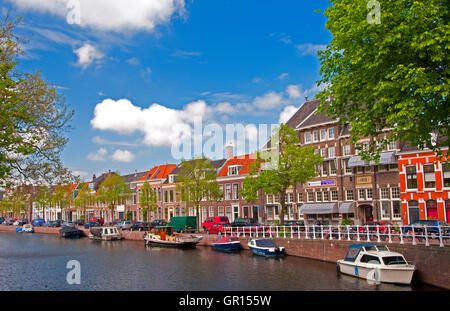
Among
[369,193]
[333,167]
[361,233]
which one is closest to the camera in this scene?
[361,233]

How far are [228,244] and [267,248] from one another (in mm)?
6701

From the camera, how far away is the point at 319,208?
54688 millimetres

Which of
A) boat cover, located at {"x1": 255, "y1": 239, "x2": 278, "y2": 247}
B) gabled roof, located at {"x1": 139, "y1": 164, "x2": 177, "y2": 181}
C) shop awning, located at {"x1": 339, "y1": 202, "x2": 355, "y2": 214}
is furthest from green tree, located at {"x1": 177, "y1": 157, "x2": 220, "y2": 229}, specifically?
boat cover, located at {"x1": 255, "y1": 239, "x2": 278, "y2": 247}

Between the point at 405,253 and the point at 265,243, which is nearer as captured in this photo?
the point at 405,253

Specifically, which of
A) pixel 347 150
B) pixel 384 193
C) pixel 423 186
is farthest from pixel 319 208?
pixel 423 186

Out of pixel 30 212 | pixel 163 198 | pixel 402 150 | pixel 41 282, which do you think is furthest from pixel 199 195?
pixel 30 212

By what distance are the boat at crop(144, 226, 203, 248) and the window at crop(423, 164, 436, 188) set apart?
1045 inches

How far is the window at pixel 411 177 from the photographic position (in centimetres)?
4581

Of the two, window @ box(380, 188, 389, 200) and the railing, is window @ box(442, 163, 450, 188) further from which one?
Answer: the railing

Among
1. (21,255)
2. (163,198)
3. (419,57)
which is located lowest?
(21,255)

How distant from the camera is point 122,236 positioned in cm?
6594

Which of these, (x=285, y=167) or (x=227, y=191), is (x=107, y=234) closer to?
(x=227, y=191)

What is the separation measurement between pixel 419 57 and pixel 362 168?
113 feet
